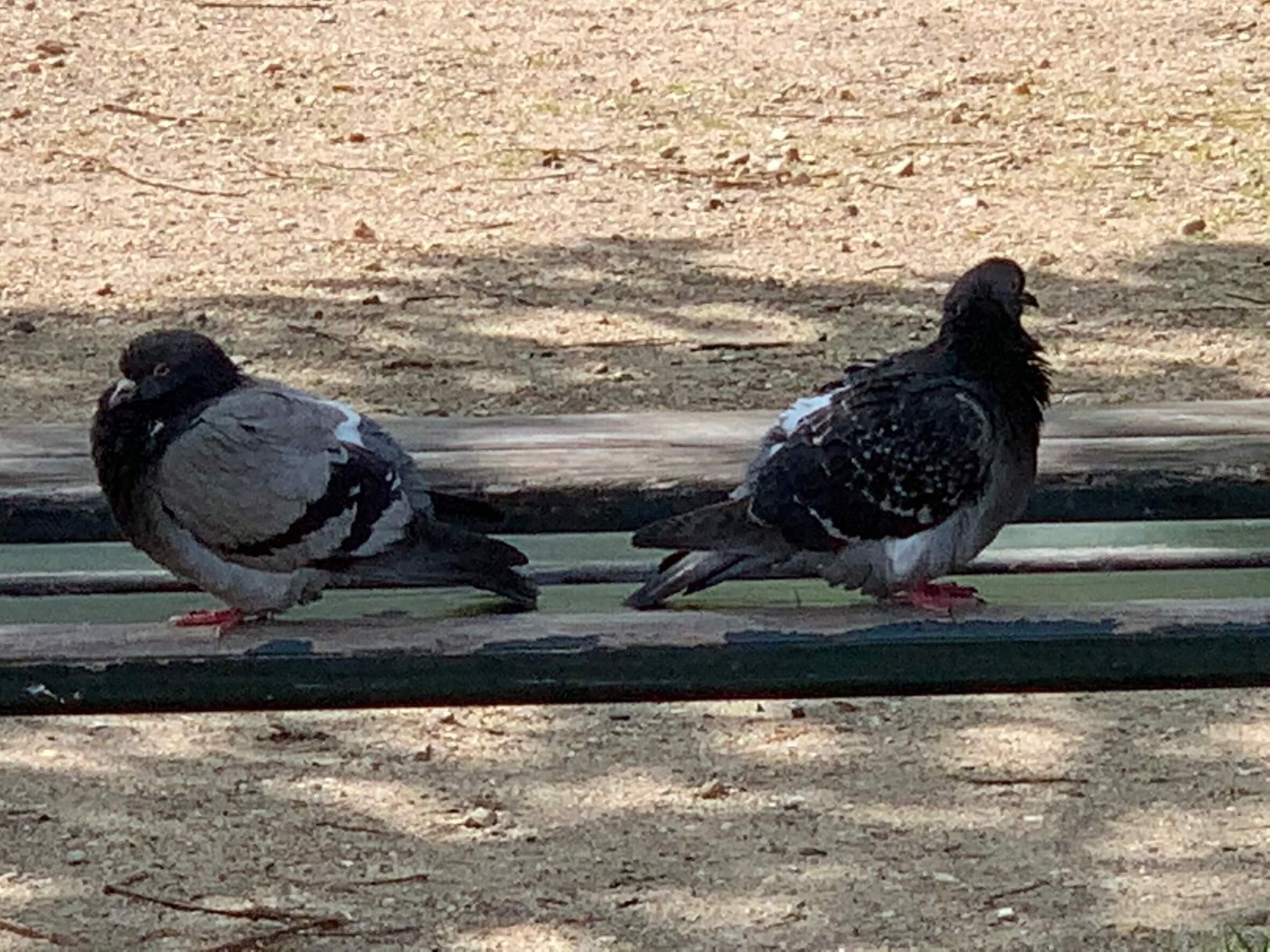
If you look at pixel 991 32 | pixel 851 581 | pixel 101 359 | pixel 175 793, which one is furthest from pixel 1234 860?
pixel 991 32

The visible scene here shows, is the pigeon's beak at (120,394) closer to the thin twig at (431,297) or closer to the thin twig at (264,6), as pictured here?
the thin twig at (431,297)

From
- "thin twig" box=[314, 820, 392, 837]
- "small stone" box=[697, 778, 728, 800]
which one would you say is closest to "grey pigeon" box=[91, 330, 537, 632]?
"thin twig" box=[314, 820, 392, 837]

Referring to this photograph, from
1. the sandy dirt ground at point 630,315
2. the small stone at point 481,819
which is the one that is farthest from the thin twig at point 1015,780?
the small stone at point 481,819

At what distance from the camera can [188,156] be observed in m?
8.70

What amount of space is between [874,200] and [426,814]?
4.49m

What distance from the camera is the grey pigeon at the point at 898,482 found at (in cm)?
340

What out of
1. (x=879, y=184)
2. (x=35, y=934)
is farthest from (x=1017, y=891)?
(x=879, y=184)

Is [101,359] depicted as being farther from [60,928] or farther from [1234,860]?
[1234,860]

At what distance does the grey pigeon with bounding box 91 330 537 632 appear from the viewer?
11.0 feet

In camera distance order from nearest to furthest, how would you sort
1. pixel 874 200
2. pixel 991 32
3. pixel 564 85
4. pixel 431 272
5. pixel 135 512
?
1. pixel 135 512
2. pixel 431 272
3. pixel 874 200
4. pixel 564 85
5. pixel 991 32

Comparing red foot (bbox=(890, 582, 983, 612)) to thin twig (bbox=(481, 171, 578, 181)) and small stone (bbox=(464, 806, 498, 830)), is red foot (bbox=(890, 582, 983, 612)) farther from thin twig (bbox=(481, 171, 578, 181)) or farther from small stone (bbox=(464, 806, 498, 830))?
thin twig (bbox=(481, 171, 578, 181))

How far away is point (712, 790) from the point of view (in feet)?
14.6

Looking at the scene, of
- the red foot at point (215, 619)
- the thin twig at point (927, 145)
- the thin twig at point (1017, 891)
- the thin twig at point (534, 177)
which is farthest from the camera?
the thin twig at point (927, 145)

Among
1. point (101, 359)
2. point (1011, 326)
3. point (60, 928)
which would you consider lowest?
point (60, 928)
